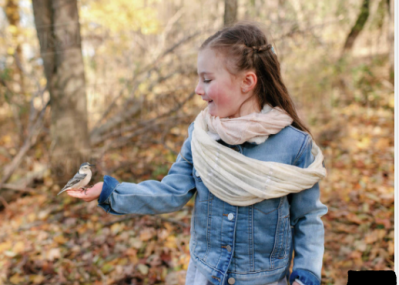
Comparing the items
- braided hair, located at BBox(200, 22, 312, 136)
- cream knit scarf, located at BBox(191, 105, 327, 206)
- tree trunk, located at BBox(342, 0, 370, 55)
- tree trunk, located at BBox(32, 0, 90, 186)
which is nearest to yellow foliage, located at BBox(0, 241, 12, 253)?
tree trunk, located at BBox(32, 0, 90, 186)

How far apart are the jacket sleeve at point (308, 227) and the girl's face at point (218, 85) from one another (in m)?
0.38

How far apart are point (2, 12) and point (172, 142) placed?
4.34 metres

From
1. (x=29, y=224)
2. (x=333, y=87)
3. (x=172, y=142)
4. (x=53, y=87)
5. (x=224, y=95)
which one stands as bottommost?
(x=29, y=224)

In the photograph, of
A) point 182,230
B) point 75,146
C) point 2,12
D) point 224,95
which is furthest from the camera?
point 2,12

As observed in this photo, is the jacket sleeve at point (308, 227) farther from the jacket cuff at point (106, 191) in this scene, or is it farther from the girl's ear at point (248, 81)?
the jacket cuff at point (106, 191)

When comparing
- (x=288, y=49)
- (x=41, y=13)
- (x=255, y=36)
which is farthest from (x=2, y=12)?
(x=255, y=36)

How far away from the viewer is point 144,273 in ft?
9.87

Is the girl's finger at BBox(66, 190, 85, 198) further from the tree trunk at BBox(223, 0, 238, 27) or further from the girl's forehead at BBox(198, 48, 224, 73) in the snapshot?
the tree trunk at BBox(223, 0, 238, 27)

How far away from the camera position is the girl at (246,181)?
1344 millimetres

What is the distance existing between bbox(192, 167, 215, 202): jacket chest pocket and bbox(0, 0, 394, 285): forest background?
1483 mm

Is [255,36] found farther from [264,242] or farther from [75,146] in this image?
[75,146]

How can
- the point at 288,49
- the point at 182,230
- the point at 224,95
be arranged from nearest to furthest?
1. the point at 224,95
2. the point at 182,230
3. the point at 288,49

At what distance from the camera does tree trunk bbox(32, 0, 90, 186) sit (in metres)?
3.83

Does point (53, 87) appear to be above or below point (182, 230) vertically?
above
